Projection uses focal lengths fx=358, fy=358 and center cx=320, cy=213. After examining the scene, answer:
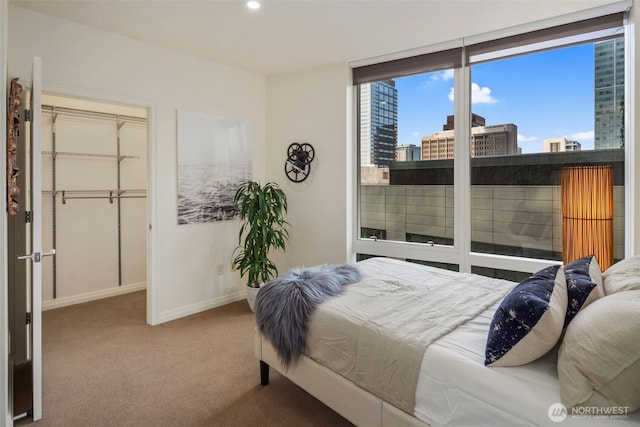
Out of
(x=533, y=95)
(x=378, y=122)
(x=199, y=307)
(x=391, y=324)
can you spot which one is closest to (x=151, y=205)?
(x=199, y=307)

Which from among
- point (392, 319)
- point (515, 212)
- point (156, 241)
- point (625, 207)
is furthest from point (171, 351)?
point (625, 207)

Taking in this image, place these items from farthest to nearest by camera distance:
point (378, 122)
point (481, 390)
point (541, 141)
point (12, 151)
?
point (378, 122) → point (541, 141) → point (12, 151) → point (481, 390)

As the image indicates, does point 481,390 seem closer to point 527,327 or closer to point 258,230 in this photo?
point 527,327

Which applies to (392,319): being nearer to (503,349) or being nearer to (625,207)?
(503,349)

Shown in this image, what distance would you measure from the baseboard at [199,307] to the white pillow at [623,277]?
135 inches

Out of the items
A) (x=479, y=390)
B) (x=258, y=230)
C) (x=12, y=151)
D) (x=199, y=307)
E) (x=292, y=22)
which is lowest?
(x=199, y=307)

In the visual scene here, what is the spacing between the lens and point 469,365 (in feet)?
4.52

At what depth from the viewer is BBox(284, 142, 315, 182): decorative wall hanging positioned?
4.02 metres

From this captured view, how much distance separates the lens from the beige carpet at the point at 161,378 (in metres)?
2.06

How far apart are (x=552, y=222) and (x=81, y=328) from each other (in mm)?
4272

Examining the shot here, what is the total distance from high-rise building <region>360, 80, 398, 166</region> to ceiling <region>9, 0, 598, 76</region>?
0.37 metres

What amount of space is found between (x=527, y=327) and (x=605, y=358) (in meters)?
0.25

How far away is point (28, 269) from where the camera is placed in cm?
229

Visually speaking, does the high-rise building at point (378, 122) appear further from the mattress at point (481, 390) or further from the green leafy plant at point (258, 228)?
the mattress at point (481, 390)
